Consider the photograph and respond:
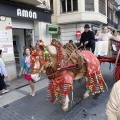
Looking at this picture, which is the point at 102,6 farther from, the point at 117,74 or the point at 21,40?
the point at 117,74

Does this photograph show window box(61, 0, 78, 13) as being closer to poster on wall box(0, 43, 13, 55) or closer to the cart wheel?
poster on wall box(0, 43, 13, 55)

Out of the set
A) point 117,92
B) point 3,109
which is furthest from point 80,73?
point 117,92

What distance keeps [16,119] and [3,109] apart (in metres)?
0.88

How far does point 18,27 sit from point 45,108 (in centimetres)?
574

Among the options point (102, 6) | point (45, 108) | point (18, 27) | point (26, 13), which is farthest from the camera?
point (102, 6)

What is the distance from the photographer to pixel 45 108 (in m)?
4.96

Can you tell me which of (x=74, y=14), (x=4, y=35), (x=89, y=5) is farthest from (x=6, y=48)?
(x=89, y=5)

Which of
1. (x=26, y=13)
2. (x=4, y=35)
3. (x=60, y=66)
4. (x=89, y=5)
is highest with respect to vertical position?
(x=89, y=5)

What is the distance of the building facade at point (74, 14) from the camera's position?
1844 centimetres

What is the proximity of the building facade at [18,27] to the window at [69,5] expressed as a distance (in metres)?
8.58

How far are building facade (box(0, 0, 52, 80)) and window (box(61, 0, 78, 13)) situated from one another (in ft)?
28.2

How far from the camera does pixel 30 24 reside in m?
10.3

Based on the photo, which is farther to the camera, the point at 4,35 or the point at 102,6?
the point at 102,6

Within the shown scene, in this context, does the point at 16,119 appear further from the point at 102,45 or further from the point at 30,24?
the point at 30,24
